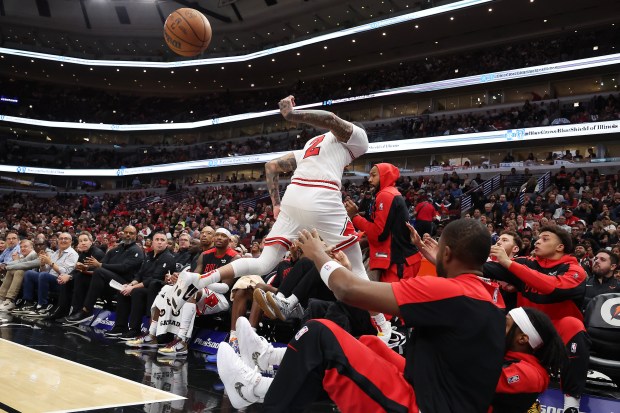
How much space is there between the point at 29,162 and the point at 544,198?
29702 mm

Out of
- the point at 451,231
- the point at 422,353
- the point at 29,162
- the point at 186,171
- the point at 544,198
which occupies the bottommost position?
the point at 544,198

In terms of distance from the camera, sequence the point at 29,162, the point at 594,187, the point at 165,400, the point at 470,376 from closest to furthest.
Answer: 1. the point at 470,376
2. the point at 165,400
3. the point at 594,187
4. the point at 29,162

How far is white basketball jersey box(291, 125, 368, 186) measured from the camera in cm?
393

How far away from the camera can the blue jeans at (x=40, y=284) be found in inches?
337

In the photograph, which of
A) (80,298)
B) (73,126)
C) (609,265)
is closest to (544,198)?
(609,265)

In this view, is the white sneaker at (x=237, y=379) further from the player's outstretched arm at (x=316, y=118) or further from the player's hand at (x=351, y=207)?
the player's hand at (x=351, y=207)

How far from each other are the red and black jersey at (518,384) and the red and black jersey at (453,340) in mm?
390

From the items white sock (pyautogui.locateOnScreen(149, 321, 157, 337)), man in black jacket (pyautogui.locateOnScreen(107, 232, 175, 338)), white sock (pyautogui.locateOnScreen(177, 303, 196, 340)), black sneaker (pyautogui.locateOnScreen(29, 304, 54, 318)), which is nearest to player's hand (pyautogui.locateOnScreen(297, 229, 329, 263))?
white sock (pyautogui.locateOnScreen(177, 303, 196, 340))

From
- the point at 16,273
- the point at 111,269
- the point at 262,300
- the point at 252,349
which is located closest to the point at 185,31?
the point at 111,269

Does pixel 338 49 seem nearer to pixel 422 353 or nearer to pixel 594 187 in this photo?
pixel 594 187

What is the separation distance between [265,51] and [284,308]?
24.4m

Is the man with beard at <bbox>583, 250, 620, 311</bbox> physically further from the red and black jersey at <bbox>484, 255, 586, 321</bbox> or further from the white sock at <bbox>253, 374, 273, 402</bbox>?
the white sock at <bbox>253, 374, 273, 402</bbox>

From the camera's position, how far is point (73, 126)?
3303 cm

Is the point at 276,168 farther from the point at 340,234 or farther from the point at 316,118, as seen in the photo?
the point at 340,234
